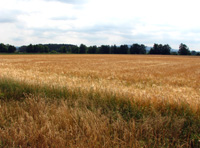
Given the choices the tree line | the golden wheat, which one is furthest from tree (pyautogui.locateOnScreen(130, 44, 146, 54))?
the golden wheat

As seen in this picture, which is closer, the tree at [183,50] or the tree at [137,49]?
the tree at [183,50]

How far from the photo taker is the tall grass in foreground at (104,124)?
9.21 ft

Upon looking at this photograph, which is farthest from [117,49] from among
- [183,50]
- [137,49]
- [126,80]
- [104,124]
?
[104,124]

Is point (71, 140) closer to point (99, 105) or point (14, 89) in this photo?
point (99, 105)

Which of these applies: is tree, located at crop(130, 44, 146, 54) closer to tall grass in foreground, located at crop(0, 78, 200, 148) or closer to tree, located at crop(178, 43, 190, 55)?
tree, located at crop(178, 43, 190, 55)

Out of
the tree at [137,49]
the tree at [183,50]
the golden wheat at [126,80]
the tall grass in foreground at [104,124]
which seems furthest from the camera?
the tree at [137,49]

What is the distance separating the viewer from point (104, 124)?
10.2 ft

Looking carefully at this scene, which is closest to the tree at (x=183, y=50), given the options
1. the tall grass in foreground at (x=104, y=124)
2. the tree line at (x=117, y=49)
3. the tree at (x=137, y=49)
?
the tree line at (x=117, y=49)

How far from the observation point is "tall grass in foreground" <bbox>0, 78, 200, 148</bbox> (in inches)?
110

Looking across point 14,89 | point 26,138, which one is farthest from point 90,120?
point 14,89

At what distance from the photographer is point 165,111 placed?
3.55 metres

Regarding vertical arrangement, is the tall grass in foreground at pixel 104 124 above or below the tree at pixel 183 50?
below

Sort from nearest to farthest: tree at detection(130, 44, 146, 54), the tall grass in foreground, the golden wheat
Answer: the tall grass in foreground, the golden wheat, tree at detection(130, 44, 146, 54)

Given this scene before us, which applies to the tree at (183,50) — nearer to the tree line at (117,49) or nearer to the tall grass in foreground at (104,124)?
the tree line at (117,49)
